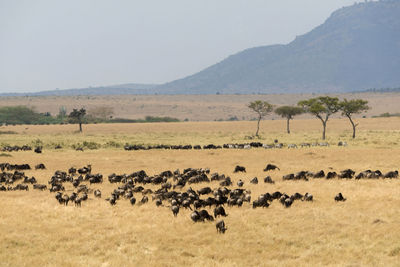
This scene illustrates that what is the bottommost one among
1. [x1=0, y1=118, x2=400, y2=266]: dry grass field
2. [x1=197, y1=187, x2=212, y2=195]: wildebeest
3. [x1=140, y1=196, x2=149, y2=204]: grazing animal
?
[x1=0, y1=118, x2=400, y2=266]: dry grass field

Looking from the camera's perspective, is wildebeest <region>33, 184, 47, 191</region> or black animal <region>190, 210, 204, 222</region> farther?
wildebeest <region>33, 184, 47, 191</region>

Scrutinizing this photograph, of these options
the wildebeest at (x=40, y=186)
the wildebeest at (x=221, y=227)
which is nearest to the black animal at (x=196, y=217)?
the wildebeest at (x=221, y=227)

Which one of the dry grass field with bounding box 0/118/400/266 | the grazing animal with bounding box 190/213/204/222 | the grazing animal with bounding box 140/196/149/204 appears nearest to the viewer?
the dry grass field with bounding box 0/118/400/266

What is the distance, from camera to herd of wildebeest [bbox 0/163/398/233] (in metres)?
21.1

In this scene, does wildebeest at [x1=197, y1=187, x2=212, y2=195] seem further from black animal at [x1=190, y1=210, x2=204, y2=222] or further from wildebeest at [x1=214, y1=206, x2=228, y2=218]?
black animal at [x1=190, y1=210, x2=204, y2=222]

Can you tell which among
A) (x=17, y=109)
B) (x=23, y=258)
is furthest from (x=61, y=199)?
(x=17, y=109)

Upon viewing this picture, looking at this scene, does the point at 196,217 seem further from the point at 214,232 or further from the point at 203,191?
the point at 203,191

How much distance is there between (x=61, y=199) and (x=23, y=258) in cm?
808

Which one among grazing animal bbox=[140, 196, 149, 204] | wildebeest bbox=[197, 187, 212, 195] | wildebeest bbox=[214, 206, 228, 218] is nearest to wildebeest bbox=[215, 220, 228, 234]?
wildebeest bbox=[214, 206, 228, 218]

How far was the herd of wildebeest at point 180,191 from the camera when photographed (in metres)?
21.1

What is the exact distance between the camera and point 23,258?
1533cm

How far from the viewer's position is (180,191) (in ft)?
85.5

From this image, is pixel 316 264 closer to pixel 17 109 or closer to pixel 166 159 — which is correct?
pixel 166 159

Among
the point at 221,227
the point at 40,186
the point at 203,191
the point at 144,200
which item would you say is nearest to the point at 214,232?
the point at 221,227
